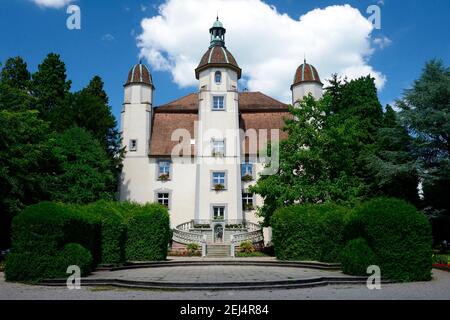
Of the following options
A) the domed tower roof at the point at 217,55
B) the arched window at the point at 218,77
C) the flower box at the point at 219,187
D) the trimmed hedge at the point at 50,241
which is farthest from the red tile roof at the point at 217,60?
the trimmed hedge at the point at 50,241

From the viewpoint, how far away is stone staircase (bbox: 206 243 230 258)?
2926 centimetres

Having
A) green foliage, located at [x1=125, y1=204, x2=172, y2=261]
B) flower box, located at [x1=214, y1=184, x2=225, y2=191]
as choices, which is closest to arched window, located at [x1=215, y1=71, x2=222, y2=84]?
flower box, located at [x1=214, y1=184, x2=225, y2=191]

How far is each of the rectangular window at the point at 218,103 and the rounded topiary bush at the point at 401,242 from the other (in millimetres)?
24052

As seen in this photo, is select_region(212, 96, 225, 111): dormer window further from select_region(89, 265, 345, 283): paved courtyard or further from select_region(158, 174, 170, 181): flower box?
select_region(89, 265, 345, 283): paved courtyard

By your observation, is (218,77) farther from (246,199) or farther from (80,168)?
(80,168)

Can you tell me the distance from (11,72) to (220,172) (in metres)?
21.7

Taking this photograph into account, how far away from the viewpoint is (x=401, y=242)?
1468cm

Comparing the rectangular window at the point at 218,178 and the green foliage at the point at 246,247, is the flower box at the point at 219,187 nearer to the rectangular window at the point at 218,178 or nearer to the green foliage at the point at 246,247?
the rectangular window at the point at 218,178

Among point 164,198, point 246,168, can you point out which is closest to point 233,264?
point 164,198

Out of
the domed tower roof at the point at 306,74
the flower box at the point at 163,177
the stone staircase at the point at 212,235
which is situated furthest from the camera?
the domed tower roof at the point at 306,74

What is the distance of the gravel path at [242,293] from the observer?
11078mm
